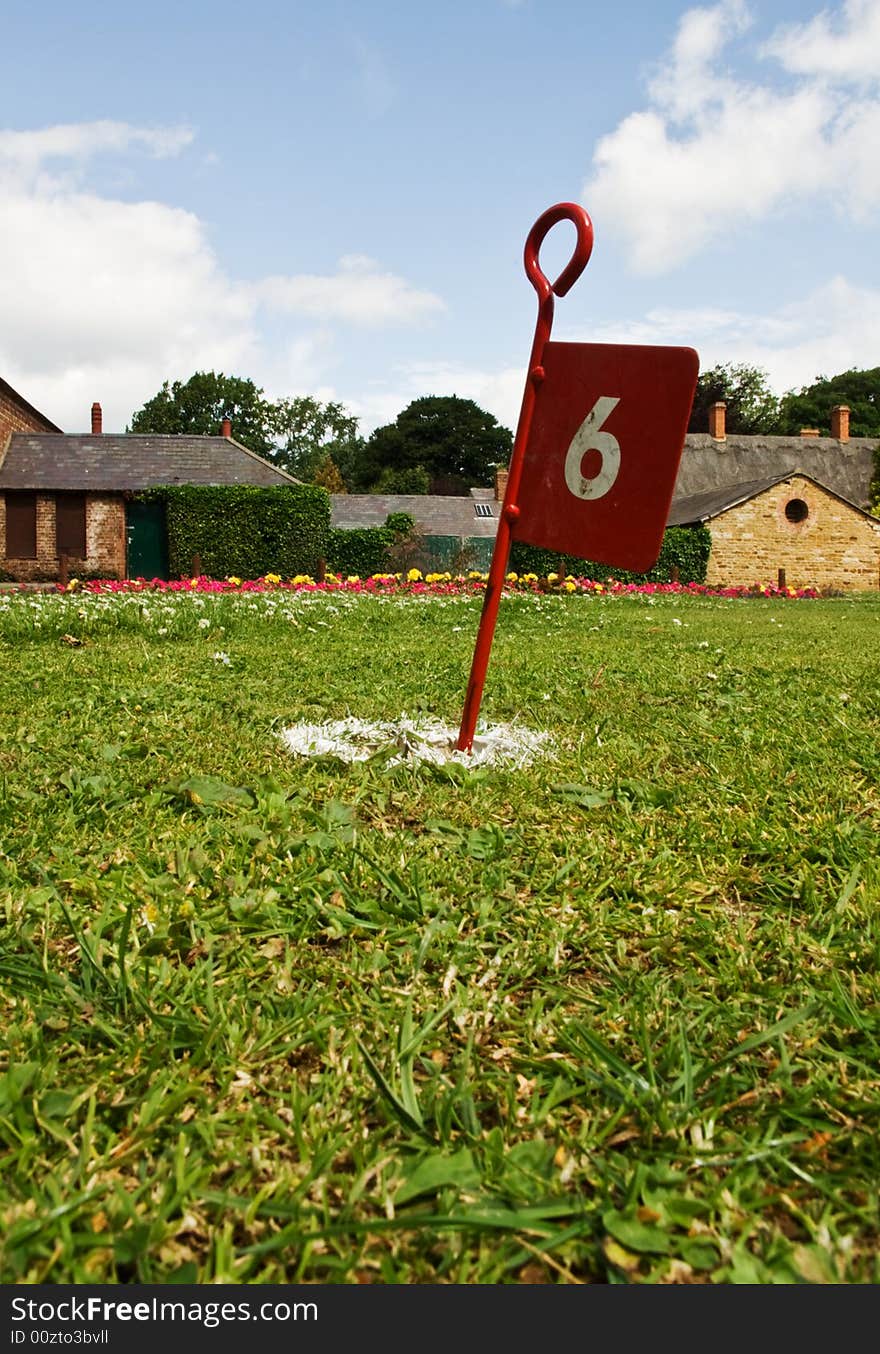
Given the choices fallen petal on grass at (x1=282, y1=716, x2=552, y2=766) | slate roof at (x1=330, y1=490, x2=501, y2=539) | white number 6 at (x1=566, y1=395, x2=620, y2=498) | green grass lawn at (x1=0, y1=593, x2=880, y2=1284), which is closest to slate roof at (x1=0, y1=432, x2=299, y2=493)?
slate roof at (x1=330, y1=490, x2=501, y2=539)

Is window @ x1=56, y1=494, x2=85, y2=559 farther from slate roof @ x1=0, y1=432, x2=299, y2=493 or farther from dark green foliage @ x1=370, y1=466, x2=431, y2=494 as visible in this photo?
dark green foliage @ x1=370, y1=466, x2=431, y2=494

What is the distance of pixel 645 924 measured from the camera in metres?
1.85

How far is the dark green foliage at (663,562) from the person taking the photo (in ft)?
75.7

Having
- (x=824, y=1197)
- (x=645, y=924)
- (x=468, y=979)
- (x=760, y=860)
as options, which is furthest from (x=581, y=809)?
(x=824, y=1197)

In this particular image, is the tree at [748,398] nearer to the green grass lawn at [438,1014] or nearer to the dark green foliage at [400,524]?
the dark green foliage at [400,524]

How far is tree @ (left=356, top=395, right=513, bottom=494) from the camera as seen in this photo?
75875 mm

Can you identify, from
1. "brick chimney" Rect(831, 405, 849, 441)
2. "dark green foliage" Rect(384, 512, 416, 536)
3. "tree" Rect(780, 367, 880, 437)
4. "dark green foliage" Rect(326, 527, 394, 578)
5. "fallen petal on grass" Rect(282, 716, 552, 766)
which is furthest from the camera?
"tree" Rect(780, 367, 880, 437)

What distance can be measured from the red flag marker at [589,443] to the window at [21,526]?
27414mm

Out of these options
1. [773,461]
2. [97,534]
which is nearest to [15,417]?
[97,534]

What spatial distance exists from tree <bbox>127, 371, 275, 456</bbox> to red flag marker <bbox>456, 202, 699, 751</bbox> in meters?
78.2

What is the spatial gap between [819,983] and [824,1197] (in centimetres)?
57

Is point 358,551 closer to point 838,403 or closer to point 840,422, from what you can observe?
point 840,422

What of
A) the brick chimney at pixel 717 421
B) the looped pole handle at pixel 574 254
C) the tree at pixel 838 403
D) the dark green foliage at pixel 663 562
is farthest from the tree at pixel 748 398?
the looped pole handle at pixel 574 254

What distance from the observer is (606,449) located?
2.79m
